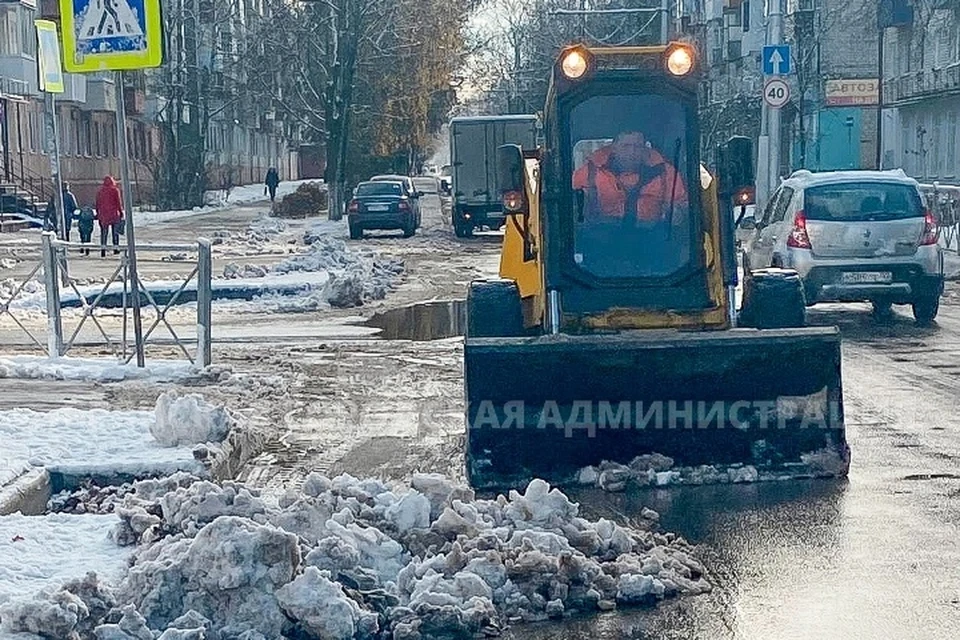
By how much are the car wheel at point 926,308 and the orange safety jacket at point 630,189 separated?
8.00 meters

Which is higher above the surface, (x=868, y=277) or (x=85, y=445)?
(x=868, y=277)

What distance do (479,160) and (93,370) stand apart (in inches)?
1070

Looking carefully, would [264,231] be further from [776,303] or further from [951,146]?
[776,303]

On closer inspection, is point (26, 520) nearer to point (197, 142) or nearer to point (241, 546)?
point (241, 546)

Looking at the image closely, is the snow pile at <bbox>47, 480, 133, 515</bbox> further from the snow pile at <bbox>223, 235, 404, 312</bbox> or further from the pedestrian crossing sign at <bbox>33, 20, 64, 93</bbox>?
the pedestrian crossing sign at <bbox>33, 20, 64, 93</bbox>

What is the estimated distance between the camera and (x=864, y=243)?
16.6 meters

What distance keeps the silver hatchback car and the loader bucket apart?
8.09 metres

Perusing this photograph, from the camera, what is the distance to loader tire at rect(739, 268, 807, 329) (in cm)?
997

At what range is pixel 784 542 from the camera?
7.20m

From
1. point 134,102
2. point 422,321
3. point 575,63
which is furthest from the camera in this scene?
point 134,102

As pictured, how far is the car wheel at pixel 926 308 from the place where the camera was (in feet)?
55.3

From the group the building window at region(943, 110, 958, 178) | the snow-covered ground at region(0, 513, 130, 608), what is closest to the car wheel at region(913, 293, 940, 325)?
the snow-covered ground at region(0, 513, 130, 608)

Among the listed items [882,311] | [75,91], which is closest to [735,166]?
[882,311]

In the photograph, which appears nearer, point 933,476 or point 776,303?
point 933,476
